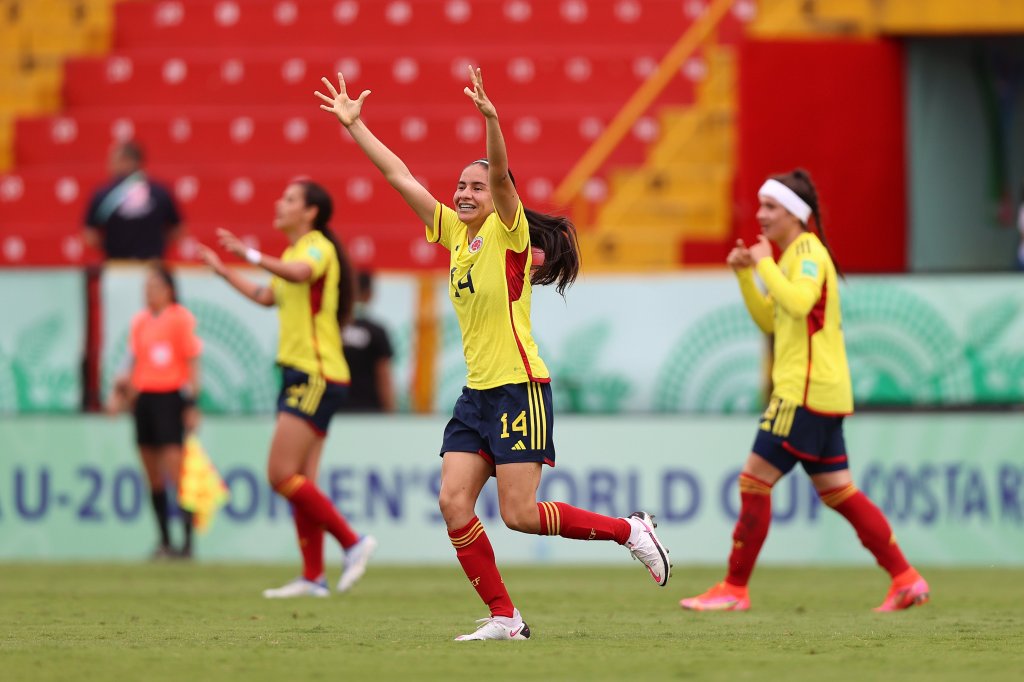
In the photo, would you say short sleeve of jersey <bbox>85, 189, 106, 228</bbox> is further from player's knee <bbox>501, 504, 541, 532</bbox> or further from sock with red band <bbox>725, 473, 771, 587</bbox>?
player's knee <bbox>501, 504, 541, 532</bbox>

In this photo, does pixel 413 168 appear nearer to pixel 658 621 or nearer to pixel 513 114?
pixel 513 114

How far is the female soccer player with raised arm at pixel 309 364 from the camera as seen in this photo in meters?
11.2

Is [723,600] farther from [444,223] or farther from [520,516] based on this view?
[444,223]

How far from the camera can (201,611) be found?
1016 centimetres

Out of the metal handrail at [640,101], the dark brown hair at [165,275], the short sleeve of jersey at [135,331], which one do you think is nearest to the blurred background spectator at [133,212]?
the dark brown hair at [165,275]

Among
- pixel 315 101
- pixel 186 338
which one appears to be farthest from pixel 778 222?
pixel 315 101

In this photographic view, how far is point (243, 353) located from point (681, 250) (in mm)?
4951

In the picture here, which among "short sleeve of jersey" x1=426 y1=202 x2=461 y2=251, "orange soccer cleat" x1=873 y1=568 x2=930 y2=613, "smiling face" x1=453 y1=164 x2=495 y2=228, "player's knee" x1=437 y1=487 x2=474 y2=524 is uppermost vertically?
"smiling face" x1=453 y1=164 x2=495 y2=228

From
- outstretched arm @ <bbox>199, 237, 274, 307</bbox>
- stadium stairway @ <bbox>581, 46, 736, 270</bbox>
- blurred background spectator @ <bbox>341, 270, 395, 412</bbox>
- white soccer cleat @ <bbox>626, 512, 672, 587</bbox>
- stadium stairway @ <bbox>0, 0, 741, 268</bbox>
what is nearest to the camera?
white soccer cleat @ <bbox>626, 512, 672, 587</bbox>

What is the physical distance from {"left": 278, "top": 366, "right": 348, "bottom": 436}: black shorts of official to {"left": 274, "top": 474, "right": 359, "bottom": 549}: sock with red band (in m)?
0.33

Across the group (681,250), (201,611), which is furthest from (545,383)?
(681,250)

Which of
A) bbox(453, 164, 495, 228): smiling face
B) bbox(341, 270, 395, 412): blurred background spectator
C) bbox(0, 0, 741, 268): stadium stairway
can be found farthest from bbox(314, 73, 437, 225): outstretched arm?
bbox(0, 0, 741, 268): stadium stairway

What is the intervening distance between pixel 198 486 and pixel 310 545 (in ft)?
11.5

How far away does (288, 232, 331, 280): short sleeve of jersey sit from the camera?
36.8ft
